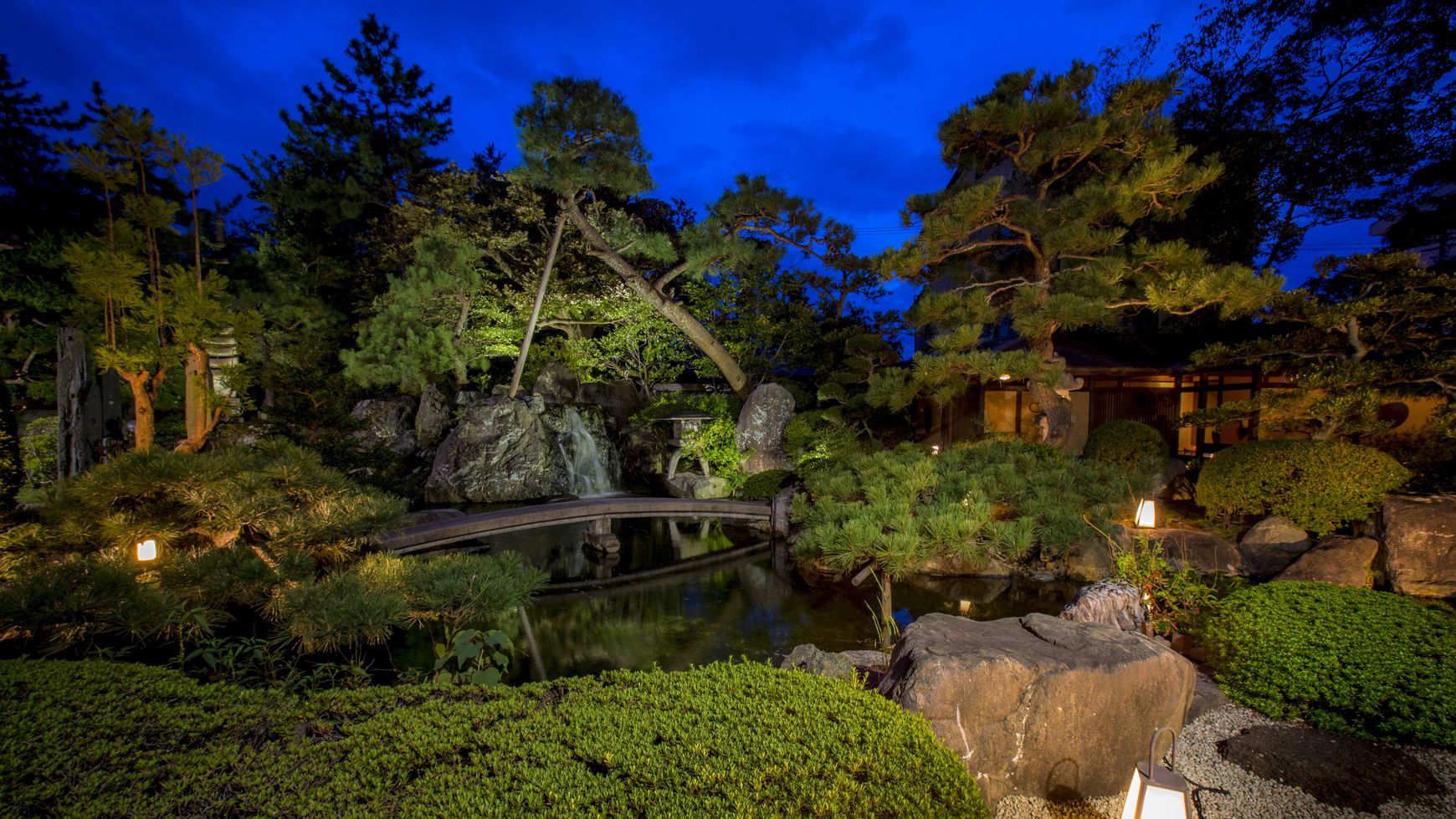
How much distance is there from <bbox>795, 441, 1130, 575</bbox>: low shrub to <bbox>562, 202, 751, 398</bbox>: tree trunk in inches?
241

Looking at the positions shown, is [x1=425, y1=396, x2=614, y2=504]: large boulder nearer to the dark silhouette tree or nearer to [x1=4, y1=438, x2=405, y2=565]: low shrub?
[x1=4, y1=438, x2=405, y2=565]: low shrub

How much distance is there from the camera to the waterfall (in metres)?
13.9

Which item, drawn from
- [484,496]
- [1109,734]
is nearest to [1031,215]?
[1109,734]

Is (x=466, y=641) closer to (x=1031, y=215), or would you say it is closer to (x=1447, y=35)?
(x=1031, y=215)

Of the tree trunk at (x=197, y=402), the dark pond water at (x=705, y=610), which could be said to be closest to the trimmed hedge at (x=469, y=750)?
the dark pond water at (x=705, y=610)

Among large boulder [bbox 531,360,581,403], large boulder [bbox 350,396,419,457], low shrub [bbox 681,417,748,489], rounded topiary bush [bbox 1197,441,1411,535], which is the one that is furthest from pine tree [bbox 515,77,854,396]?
rounded topiary bush [bbox 1197,441,1411,535]

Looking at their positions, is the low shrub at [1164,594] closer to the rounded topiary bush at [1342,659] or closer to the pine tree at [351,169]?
the rounded topiary bush at [1342,659]

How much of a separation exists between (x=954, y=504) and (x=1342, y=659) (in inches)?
117

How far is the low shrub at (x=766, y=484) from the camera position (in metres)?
10.5

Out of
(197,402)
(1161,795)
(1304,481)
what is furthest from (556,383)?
(1161,795)

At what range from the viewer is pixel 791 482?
10391 millimetres

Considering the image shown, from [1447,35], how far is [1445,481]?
8.94 metres

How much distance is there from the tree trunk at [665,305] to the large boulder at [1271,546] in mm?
10121

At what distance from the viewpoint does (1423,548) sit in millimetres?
5266
